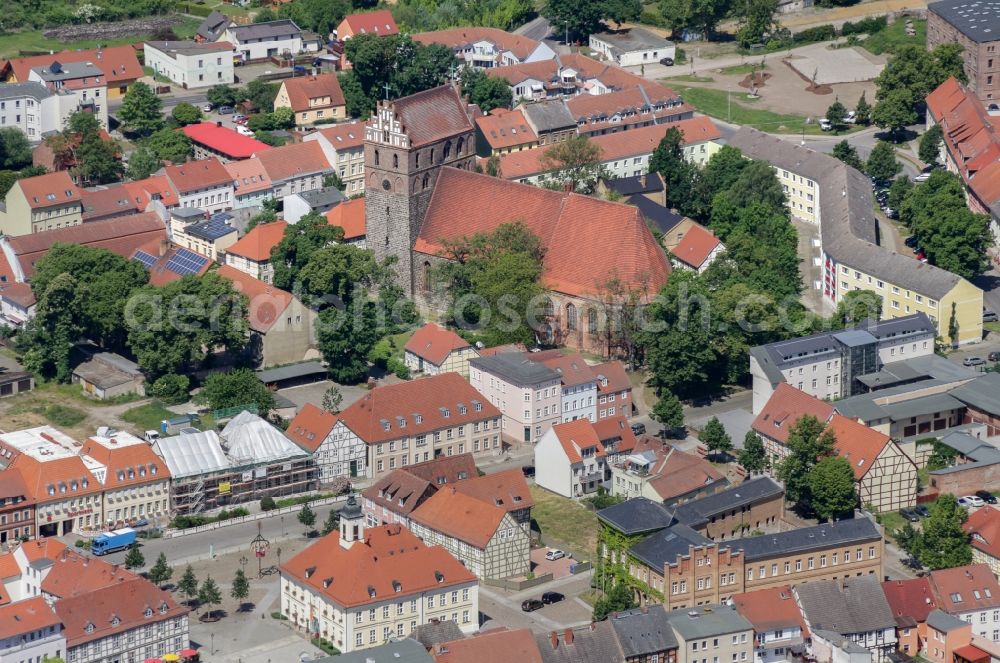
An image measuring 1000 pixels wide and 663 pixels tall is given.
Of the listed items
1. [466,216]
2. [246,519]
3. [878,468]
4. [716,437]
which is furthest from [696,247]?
[246,519]

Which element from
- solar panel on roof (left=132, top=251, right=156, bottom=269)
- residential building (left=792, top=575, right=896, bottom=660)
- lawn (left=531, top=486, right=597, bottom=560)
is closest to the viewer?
residential building (left=792, top=575, right=896, bottom=660)

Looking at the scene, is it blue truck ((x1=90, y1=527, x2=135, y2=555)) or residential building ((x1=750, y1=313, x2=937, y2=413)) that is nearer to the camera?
blue truck ((x1=90, y1=527, x2=135, y2=555))

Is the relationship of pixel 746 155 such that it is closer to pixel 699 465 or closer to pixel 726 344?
pixel 726 344

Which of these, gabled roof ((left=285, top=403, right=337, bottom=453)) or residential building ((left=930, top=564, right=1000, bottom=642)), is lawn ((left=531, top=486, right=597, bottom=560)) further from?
residential building ((left=930, top=564, right=1000, bottom=642))

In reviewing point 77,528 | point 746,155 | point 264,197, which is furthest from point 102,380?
point 746,155

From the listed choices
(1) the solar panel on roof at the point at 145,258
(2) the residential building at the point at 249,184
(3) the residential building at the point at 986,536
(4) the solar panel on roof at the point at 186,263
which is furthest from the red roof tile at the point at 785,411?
(2) the residential building at the point at 249,184

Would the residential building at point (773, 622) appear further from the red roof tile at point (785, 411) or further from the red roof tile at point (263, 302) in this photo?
the red roof tile at point (263, 302)

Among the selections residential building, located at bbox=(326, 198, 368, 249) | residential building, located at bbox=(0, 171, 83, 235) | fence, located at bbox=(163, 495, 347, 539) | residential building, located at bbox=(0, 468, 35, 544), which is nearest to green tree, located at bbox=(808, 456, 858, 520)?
fence, located at bbox=(163, 495, 347, 539)
